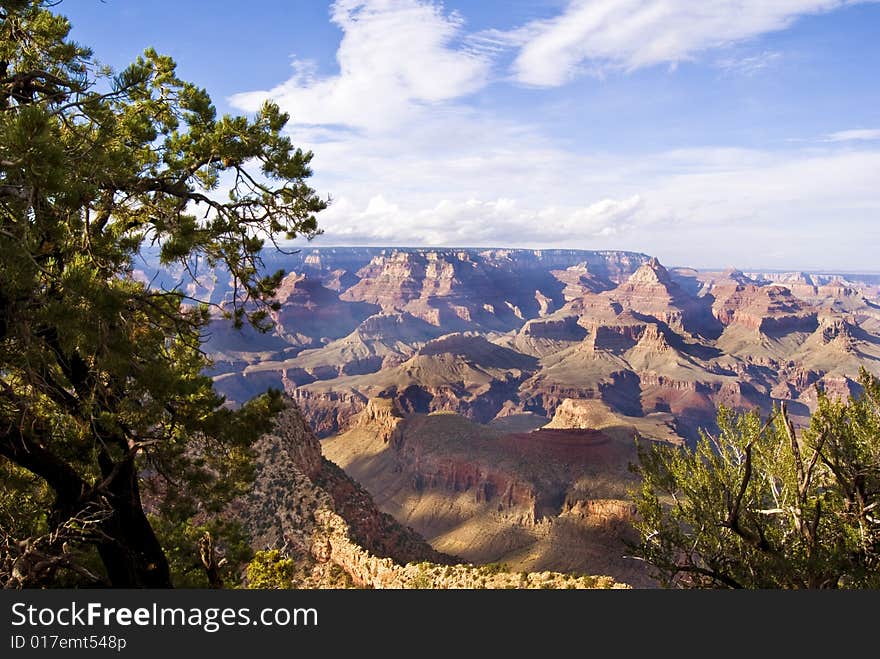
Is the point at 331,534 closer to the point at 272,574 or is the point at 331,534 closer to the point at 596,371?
the point at 272,574

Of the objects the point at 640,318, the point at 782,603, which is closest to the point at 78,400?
the point at 782,603

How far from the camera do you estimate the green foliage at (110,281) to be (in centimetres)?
605

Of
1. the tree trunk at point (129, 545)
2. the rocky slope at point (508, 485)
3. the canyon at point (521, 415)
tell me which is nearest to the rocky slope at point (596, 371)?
the canyon at point (521, 415)

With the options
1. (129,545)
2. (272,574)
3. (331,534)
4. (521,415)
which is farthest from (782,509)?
(521,415)

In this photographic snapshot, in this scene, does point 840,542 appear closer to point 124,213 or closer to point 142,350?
point 142,350

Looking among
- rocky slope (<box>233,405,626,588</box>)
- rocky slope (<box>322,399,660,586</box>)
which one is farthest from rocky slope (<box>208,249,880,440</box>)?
rocky slope (<box>233,405,626,588</box>)

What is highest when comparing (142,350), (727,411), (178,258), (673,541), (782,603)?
(178,258)

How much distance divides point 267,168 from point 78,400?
501 cm

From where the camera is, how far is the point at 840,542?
33.9 feet

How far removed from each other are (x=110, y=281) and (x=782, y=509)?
1238cm

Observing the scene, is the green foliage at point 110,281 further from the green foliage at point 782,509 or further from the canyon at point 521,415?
the green foliage at point 782,509

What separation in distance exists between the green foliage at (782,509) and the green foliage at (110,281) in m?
9.67

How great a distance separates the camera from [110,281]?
7773 millimetres

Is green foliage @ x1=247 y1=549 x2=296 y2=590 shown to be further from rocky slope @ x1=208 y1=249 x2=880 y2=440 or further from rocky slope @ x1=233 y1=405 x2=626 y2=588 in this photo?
rocky slope @ x1=208 y1=249 x2=880 y2=440
